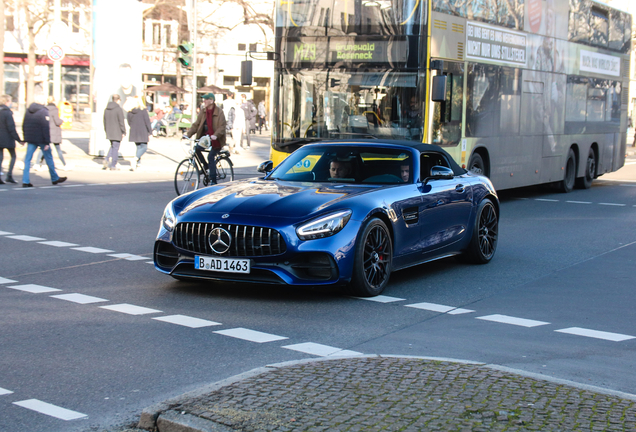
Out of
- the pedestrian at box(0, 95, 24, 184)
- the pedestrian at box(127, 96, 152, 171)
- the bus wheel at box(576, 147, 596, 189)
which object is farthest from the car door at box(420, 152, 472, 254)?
the pedestrian at box(127, 96, 152, 171)

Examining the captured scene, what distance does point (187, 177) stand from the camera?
16.7 meters

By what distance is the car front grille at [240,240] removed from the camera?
7.07 meters

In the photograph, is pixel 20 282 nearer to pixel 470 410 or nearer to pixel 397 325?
pixel 397 325

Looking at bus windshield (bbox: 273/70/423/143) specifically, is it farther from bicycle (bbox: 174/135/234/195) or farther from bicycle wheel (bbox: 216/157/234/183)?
bicycle wheel (bbox: 216/157/234/183)

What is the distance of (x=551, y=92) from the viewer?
18.6 m

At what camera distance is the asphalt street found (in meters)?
4.89

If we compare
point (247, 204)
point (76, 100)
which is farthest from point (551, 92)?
point (76, 100)

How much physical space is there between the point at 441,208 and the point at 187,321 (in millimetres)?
3264

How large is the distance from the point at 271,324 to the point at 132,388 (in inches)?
70.7

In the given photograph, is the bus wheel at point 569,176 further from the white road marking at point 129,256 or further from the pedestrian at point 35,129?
the white road marking at point 129,256

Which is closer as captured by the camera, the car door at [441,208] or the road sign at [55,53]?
the car door at [441,208]

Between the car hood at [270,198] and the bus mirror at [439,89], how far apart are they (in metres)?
5.58

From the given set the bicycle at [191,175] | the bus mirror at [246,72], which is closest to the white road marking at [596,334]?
the bus mirror at [246,72]

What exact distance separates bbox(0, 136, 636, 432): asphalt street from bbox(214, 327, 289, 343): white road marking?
0.05 feet
